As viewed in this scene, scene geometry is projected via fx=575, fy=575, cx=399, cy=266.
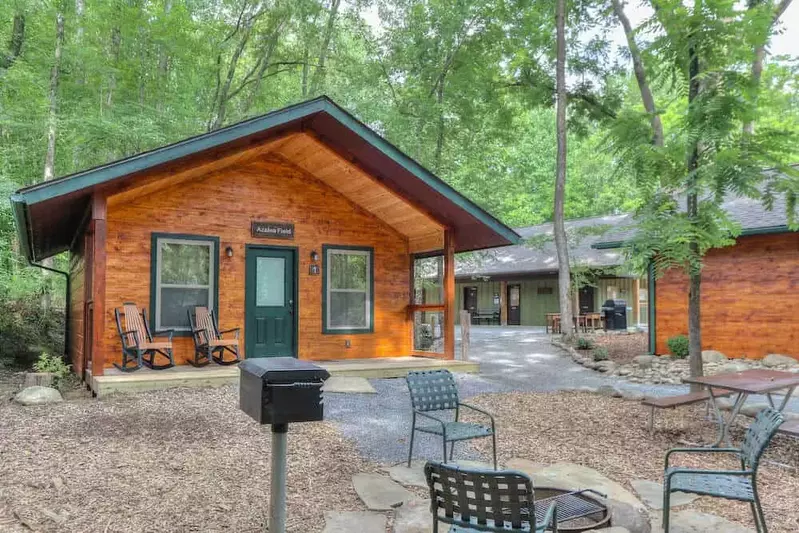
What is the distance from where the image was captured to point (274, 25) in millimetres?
15297

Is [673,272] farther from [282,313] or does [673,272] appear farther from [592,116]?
[282,313]

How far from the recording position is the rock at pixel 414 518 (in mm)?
3129

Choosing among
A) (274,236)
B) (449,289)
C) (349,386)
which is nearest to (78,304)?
(274,236)

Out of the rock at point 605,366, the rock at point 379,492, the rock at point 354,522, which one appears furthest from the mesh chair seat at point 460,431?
the rock at point 605,366

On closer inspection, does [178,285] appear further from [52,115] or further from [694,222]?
[694,222]

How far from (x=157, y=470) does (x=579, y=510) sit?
2.94 metres

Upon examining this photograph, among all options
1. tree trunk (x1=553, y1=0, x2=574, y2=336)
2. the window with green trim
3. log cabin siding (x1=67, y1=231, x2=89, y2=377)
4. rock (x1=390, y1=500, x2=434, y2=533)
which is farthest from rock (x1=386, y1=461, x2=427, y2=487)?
tree trunk (x1=553, y1=0, x2=574, y2=336)

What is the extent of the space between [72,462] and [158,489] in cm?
102

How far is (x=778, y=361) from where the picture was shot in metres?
10.1

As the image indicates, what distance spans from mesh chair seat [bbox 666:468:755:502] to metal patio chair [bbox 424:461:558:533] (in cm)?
141

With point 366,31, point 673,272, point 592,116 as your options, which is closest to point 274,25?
point 366,31

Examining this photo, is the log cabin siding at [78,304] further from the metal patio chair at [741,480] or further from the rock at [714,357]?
the rock at [714,357]

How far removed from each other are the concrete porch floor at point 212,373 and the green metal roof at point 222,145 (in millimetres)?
2124

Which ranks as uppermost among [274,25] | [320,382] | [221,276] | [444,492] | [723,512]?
[274,25]
